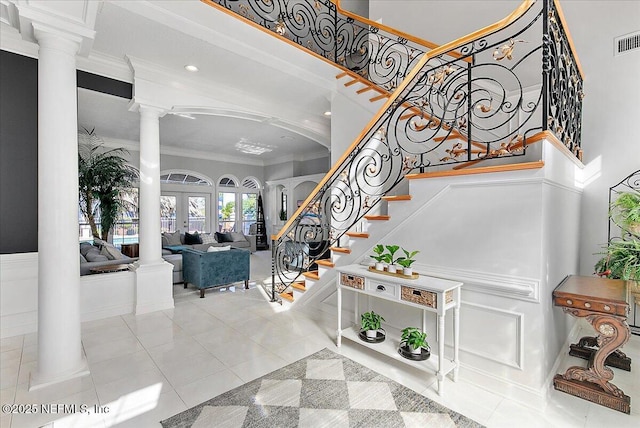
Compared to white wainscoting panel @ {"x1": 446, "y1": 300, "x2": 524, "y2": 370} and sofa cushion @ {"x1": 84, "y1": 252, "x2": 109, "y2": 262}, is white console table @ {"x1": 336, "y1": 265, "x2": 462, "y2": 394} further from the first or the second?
sofa cushion @ {"x1": 84, "y1": 252, "x2": 109, "y2": 262}

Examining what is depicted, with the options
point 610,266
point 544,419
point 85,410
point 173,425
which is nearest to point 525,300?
point 544,419

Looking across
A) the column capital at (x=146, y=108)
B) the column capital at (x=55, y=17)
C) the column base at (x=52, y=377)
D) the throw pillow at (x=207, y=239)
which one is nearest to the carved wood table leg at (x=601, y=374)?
the column base at (x=52, y=377)

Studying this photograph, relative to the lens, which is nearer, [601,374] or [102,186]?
[601,374]

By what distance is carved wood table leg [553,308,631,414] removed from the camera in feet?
6.88

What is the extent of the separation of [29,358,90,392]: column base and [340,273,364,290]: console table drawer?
242 cm

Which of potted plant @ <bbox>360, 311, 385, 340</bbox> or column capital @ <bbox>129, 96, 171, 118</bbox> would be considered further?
column capital @ <bbox>129, 96, 171, 118</bbox>

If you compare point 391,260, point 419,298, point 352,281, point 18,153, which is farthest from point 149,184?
point 419,298

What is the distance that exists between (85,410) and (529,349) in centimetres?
324

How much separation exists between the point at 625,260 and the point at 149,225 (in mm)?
5253

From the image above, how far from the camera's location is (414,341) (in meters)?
2.53

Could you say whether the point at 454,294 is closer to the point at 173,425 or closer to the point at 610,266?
the point at 610,266

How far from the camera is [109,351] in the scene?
3021 mm

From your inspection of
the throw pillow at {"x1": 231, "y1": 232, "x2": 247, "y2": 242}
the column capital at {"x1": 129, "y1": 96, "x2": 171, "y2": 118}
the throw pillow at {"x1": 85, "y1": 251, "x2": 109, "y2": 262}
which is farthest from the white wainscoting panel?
the throw pillow at {"x1": 231, "y1": 232, "x2": 247, "y2": 242}

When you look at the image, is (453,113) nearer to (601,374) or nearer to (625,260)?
(625,260)
